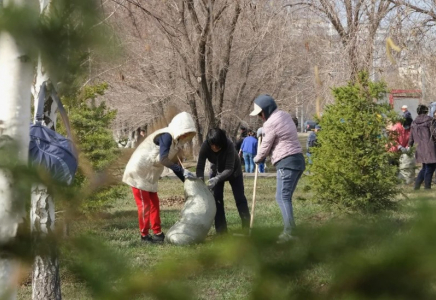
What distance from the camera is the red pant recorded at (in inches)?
314

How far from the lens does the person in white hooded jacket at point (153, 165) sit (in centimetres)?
759

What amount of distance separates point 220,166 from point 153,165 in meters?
1.11

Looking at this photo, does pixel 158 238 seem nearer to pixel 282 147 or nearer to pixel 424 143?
pixel 282 147

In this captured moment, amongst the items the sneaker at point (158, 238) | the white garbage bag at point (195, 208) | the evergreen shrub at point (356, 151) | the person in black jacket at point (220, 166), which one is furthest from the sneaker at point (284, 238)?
the evergreen shrub at point (356, 151)

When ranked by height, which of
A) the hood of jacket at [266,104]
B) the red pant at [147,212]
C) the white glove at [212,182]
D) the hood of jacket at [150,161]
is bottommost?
the red pant at [147,212]

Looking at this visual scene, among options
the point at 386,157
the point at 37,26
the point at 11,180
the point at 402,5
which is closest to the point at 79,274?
the point at 11,180

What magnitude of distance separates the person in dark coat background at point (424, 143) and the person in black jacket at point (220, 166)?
548 cm

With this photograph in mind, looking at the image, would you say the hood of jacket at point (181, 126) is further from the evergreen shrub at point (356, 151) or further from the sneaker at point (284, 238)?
the sneaker at point (284, 238)

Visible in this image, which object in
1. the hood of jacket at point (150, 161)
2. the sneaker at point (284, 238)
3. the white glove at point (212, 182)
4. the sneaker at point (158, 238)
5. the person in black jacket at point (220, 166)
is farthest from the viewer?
the white glove at point (212, 182)

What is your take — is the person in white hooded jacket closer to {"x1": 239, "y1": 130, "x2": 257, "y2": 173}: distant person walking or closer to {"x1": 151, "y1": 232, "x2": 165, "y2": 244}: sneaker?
{"x1": 151, "y1": 232, "x2": 165, "y2": 244}: sneaker

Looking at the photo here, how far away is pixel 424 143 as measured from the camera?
13336mm

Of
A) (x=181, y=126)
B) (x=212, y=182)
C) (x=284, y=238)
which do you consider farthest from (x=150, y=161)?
(x=284, y=238)

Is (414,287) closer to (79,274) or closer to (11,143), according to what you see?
(79,274)

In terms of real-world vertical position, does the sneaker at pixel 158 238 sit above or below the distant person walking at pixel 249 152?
below
